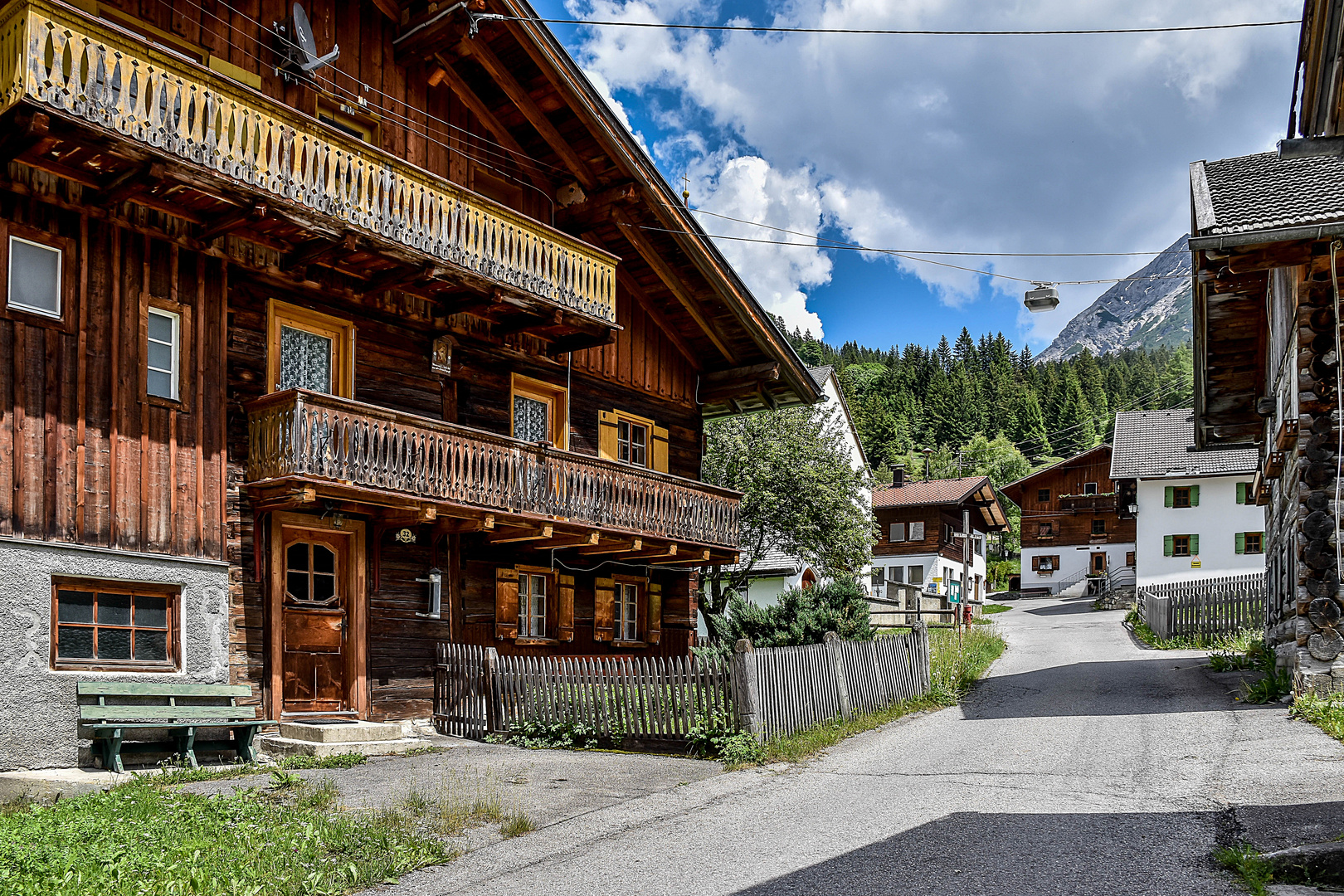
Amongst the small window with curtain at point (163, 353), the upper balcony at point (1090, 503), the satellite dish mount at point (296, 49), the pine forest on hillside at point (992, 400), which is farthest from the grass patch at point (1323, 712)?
the pine forest on hillside at point (992, 400)

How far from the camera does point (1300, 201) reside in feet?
40.4

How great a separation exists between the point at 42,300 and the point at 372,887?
8576mm

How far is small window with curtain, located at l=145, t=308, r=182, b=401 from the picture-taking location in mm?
14383

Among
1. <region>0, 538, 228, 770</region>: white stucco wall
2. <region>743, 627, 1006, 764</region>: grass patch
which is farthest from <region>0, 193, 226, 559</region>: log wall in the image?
<region>743, 627, 1006, 764</region>: grass patch

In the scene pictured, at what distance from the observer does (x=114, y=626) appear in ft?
44.6

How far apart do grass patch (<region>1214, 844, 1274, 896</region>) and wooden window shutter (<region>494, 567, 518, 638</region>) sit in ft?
42.7

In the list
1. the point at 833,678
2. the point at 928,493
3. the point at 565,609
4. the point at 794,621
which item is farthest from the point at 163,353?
the point at 928,493

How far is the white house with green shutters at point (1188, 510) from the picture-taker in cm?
5147

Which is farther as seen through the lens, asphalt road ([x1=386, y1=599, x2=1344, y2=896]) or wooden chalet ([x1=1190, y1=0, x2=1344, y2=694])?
wooden chalet ([x1=1190, y1=0, x2=1344, y2=694])

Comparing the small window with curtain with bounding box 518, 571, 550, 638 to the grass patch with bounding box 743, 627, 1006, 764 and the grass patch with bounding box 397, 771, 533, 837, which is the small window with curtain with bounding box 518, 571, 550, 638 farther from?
the grass patch with bounding box 397, 771, 533, 837

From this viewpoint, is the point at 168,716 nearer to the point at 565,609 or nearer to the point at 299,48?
the point at 565,609

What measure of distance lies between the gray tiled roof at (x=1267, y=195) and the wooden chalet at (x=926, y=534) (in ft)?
162

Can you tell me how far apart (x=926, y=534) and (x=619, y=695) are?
176ft

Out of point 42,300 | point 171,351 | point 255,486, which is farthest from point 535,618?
point 42,300
